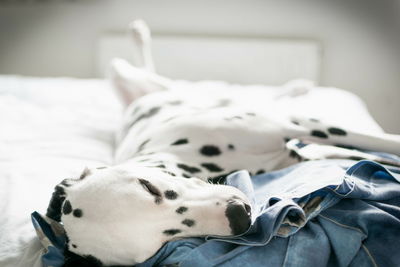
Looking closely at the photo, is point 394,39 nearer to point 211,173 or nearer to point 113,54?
point 113,54

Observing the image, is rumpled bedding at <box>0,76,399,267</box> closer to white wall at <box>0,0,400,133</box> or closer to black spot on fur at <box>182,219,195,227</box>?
black spot on fur at <box>182,219,195,227</box>

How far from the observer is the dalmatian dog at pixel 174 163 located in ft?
3.89

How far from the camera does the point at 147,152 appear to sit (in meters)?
1.76

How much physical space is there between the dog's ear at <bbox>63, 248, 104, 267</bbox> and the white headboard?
267 centimetres

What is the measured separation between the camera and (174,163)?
65.0 inches

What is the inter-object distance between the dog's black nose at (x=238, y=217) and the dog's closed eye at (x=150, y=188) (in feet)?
0.59

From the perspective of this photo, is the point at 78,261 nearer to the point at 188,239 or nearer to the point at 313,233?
the point at 188,239

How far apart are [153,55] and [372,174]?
260cm

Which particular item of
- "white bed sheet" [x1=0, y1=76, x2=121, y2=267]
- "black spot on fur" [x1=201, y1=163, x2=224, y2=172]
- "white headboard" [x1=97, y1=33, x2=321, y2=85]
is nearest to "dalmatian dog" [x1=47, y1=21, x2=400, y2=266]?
"black spot on fur" [x1=201, y1=163, x2=224, y2=172]

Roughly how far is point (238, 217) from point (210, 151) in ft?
1.94

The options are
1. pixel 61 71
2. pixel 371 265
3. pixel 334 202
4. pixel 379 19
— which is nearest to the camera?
pixel 371 265

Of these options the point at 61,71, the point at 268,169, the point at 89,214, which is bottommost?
the point at 61,71

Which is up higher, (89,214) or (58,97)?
(89,214)

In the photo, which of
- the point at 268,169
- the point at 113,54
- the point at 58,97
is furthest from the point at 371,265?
the point at 113,54
